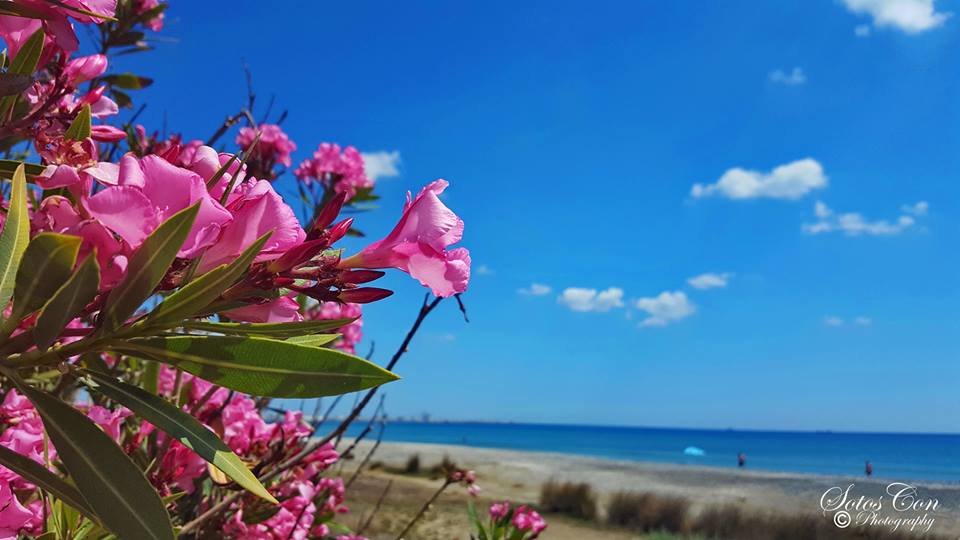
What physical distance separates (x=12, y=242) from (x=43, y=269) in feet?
0.24

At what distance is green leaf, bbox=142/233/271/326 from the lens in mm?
470

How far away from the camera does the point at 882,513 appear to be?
9641 mm

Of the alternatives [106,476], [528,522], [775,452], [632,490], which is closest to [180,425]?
[106,476]

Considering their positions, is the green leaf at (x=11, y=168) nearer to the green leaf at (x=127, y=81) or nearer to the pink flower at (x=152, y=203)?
the pink flower at (x=152, y=203)

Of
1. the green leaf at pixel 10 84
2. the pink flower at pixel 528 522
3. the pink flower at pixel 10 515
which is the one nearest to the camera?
the green leaf at pixel 10 84

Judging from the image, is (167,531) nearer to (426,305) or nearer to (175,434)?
(175,434)

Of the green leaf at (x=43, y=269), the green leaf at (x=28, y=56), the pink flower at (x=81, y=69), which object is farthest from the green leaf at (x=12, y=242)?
the pink flower at (x=81, y=69)

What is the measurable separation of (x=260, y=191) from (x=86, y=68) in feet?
1.57

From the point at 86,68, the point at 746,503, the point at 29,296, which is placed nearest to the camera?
the point at 29,296

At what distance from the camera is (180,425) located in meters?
0.54

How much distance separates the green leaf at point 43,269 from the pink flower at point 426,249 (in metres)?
0.20

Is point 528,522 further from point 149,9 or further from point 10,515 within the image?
point 10,515

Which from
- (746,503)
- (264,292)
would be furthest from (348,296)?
(746,503)

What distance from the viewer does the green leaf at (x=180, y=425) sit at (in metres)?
0.52
